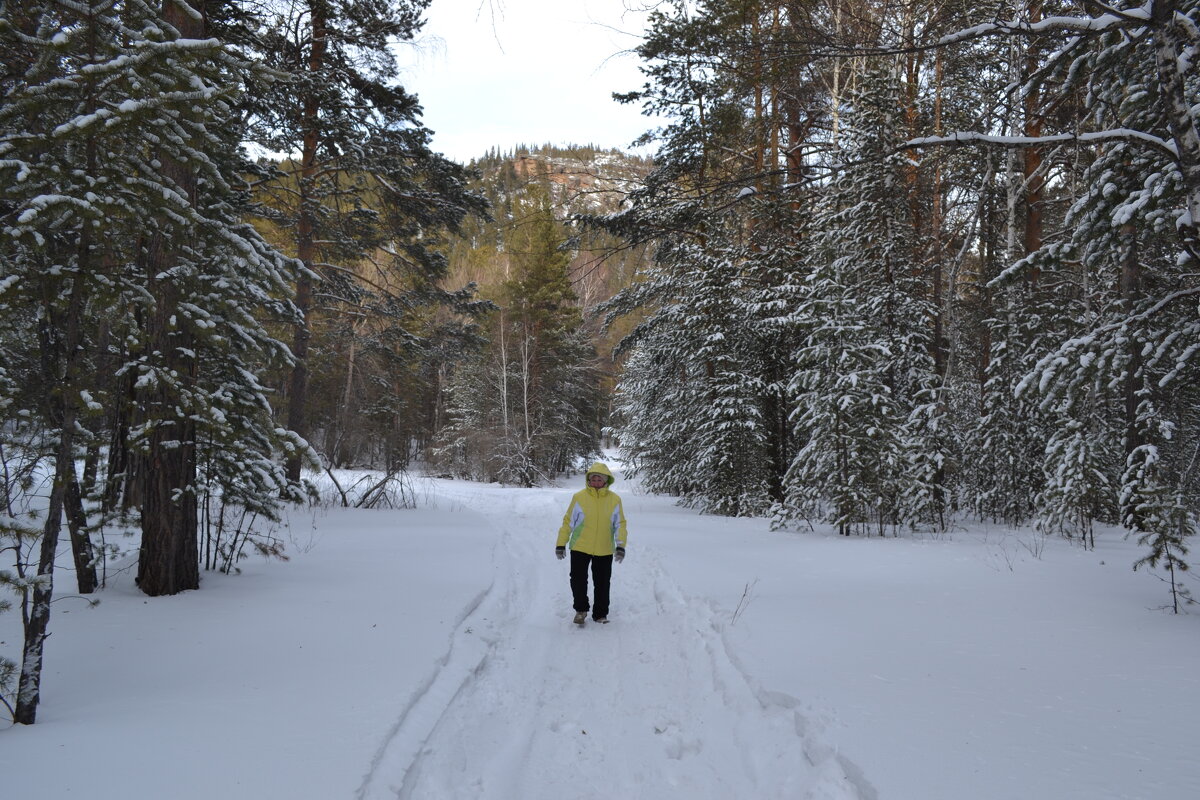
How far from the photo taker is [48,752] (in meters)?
2.93

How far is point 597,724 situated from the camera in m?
4.08

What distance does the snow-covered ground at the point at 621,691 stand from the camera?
3008mm

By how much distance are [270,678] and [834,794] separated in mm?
3672

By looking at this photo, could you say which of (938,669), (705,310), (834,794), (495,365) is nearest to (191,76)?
(834,794)

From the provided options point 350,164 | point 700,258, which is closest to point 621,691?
point 350,164

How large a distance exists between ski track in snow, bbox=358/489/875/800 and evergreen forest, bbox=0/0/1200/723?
2307 mm

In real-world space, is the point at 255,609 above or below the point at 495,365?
below

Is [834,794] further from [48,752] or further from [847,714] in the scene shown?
[48,752]

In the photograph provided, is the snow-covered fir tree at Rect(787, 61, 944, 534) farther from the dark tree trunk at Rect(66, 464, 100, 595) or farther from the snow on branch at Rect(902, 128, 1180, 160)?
the dark tree trunk at Rect(66, 464, 100, 595)

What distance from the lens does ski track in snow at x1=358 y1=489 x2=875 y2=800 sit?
128 inches

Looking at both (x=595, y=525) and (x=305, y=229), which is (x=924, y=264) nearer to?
(x=595, y=525)

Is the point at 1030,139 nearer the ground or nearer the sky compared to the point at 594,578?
nearer the sky

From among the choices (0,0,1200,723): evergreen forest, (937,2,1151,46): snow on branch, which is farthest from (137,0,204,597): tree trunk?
(937,2,1151,46): snow on branch

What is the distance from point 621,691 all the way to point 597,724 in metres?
0.59
